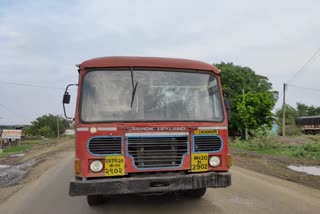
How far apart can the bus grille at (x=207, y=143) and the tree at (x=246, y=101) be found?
18.9 meters

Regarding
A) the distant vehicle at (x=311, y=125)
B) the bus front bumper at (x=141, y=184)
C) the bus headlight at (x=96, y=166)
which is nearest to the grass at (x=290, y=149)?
the bus front bumper at (x=141, y=184)

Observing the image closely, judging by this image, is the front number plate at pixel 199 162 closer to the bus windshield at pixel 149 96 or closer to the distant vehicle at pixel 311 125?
the bus windshield at pixel 149 96

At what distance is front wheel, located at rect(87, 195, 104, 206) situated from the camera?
6507 millimetres

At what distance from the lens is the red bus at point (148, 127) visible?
5379mm

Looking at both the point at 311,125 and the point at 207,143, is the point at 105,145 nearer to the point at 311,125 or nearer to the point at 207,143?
the point at 207,143

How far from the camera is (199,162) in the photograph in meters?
5.68

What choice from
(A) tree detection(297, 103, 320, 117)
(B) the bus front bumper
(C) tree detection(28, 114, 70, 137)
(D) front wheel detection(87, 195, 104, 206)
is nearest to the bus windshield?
(B) the bus front bumper

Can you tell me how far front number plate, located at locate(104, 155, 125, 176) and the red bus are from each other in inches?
0.6

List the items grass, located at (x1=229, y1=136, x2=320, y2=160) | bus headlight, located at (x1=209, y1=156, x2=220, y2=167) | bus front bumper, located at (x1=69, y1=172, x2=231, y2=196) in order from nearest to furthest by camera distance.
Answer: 1. bus front bumper, located at (x1=69, y1=172, x2=231, y2=196)
2. bus headlight, located at (x1=209, y1=156, x2=220, y2=167)
3. grass, located at (x1=229, y1=136, x2=320, y2=160)

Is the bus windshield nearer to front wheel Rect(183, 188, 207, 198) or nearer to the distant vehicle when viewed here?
front wheel Rect(183, 188, 207, 198)

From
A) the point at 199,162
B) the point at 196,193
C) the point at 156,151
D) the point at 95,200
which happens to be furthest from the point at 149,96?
the point at 196,193

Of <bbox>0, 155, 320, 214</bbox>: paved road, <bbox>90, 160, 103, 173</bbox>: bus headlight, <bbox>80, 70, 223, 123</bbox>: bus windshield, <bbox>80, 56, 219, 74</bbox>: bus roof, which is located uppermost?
<bbox>80, 56, 219, 74</bbox>: bus roof

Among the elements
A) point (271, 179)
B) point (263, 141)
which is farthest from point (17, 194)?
point (263, 141)

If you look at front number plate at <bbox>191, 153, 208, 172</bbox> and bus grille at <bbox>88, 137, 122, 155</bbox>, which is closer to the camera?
bus grille at <bbox>88, 137, 122, 155</bbox>
